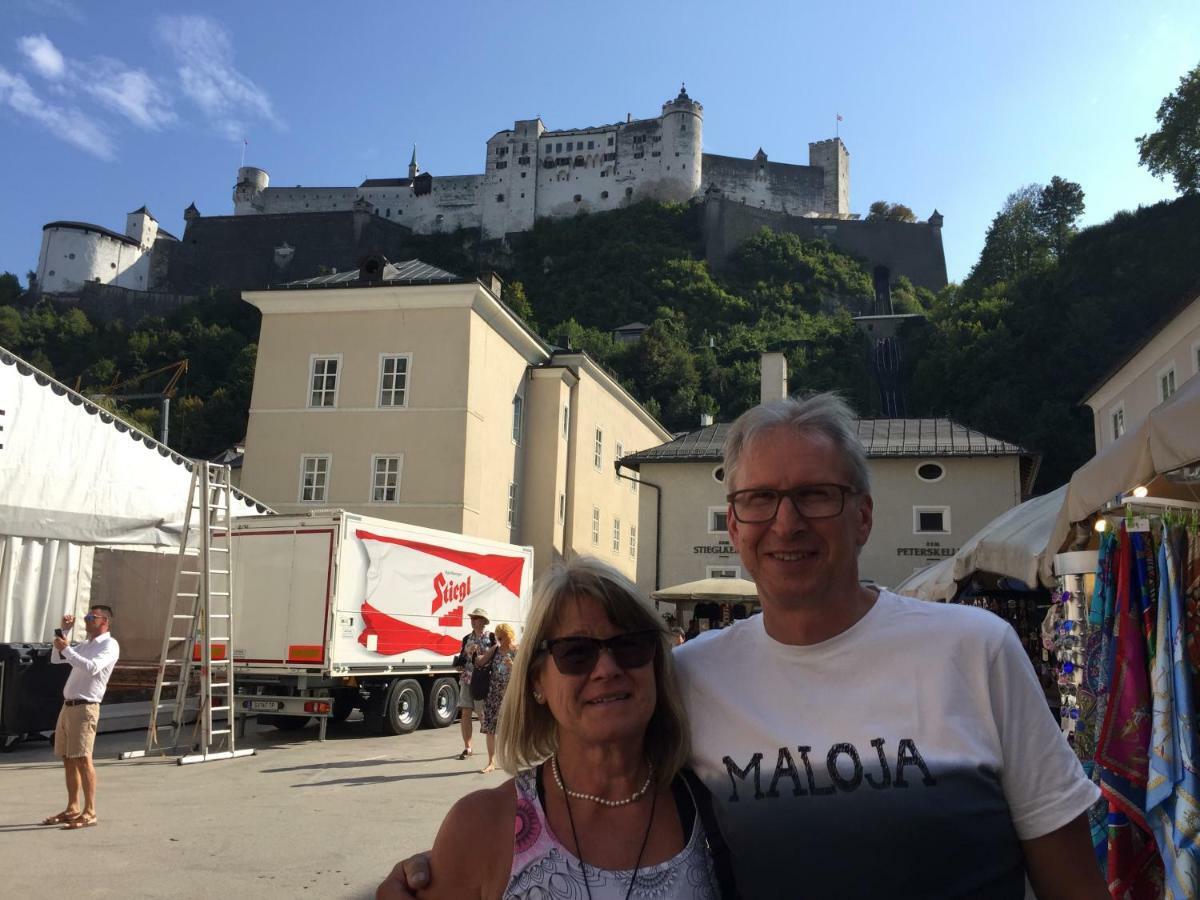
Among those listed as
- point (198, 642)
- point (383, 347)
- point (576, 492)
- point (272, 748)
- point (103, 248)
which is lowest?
point (272, 748)

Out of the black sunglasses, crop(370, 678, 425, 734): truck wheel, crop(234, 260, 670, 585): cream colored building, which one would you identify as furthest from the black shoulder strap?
crop(234, 260, 670, 585): cream colored building

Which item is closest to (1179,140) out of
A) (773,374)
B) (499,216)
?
(773,374)

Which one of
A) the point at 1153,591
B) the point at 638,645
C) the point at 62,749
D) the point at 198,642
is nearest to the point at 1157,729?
the point at 1153,591

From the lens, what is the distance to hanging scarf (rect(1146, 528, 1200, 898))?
11.6 feet

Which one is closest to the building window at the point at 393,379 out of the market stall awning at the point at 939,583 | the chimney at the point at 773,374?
the chimney at the point at 773,374

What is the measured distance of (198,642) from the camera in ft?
45.5

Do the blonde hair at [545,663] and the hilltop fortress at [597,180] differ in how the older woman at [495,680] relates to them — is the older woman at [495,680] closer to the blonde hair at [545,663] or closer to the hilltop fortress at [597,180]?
the blonde hair at [545,663]

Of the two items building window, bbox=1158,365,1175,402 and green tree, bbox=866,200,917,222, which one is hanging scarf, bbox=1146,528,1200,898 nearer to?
building window, bbox=1158,365,1175,402

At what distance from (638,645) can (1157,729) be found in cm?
272

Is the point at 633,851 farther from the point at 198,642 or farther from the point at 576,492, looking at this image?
the point at 576,492

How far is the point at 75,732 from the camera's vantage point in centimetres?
763

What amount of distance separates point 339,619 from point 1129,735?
35.5 feet

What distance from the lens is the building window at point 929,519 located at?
89.8ft

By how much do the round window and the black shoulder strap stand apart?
27167 mm
